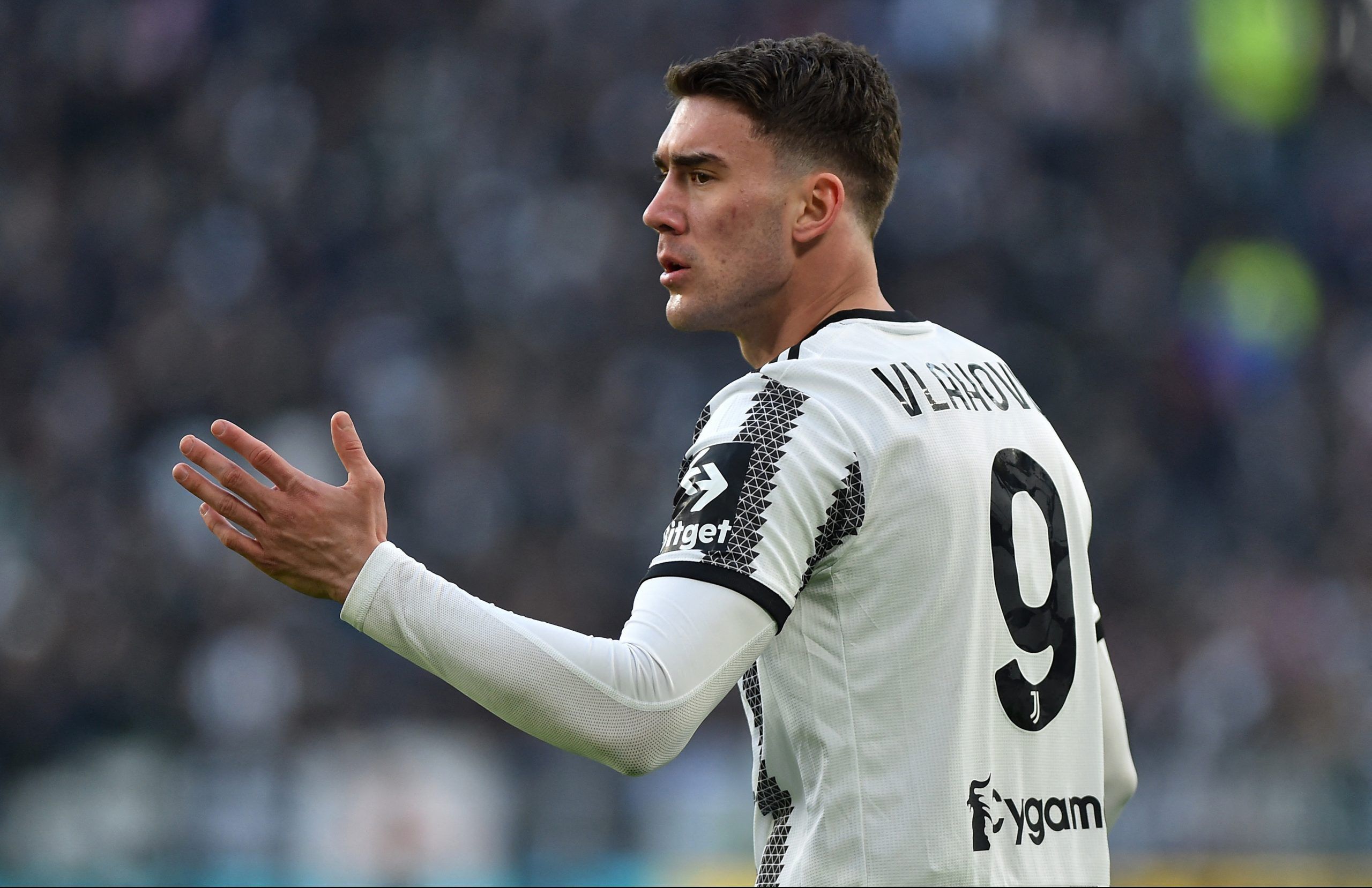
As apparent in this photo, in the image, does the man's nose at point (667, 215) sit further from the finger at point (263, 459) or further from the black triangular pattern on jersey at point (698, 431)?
the finger at point (263, 459)

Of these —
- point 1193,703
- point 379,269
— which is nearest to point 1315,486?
point 1193,703

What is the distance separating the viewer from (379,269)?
343 inches

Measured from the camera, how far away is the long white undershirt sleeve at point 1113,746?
223cm

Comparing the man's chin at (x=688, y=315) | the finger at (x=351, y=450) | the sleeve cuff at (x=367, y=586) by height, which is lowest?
the sleeve cuff at (x=367, y=586)

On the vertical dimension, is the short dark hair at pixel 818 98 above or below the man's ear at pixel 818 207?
above

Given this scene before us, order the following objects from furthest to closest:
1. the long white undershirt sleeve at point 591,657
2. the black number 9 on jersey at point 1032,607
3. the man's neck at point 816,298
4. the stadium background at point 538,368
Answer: the stadium background at point 538,368
the man's neck at point 816,298
the black number 9 on jersey at point 1032,607
the long white undershirt sleeve at point 591,657

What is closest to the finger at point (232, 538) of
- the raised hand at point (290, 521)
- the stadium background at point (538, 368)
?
the raised hand at point (290, 521)

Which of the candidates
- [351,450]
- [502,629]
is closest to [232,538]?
[351,450]

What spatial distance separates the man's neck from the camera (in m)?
2.21

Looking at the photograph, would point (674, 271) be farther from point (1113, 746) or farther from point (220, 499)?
point (1113, 746)

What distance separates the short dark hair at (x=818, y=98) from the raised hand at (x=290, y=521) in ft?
2.76

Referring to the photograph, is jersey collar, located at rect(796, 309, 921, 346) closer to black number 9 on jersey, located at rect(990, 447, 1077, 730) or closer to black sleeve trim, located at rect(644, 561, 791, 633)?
black number 9 on jersey, located at rect(990, 447, 1077, 730)

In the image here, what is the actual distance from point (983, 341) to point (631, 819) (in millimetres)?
3906

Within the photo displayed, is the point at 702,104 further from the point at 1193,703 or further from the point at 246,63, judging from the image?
the point at 246,63
